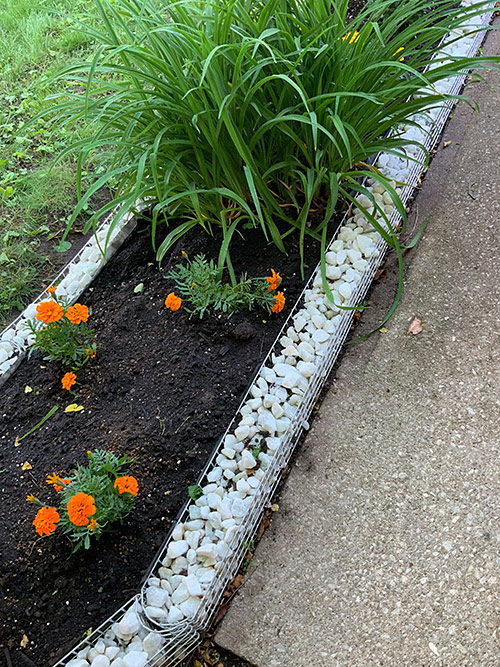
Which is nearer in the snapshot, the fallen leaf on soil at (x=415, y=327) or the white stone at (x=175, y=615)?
the white stone at (x=175, y=615)

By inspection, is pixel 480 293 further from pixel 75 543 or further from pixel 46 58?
pixel 46 58

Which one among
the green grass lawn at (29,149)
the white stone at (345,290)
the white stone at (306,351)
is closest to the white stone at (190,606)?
the white stone at (306,351)

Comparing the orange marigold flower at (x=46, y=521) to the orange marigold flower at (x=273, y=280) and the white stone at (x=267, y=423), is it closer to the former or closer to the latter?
the white stone at (x=267, y=423)

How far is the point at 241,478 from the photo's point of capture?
169 centimetres

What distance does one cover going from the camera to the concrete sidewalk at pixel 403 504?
1472mm

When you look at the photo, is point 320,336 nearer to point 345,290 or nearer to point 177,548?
point 345,290

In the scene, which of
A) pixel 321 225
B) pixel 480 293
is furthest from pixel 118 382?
pixel 480 293

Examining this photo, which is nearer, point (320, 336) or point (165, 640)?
point (165, 640)

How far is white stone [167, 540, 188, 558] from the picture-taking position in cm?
157

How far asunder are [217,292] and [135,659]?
113 centimetres

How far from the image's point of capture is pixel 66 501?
1.55 metres

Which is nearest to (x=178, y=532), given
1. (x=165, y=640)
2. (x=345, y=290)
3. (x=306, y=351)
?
(x=165, y=640)

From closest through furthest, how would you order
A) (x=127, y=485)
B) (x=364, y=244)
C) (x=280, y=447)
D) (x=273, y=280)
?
(x=127, y=485) < (x=280, y=447) < (x=273, y=280) < (x=364, y=244)

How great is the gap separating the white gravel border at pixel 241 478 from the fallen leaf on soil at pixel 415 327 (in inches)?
8.2
